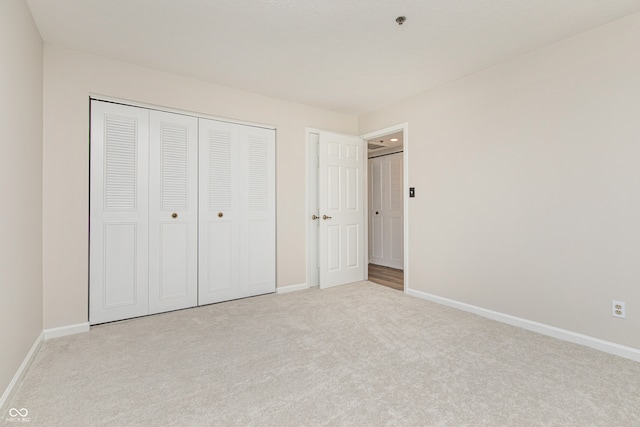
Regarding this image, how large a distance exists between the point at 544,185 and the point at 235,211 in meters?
3.06

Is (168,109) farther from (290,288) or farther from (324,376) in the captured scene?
(324,376)

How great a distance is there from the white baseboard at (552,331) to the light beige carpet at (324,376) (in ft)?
0.25

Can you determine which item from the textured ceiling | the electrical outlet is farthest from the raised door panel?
the electrical outlet

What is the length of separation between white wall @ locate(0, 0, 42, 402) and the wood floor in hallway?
3.64 metres

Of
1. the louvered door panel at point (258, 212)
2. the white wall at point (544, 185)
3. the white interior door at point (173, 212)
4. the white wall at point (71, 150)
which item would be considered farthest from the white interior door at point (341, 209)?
the white wall at point (71, 150)

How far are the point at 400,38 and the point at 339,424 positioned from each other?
2.70 metres

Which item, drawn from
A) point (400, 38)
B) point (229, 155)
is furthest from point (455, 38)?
point (229, 155)

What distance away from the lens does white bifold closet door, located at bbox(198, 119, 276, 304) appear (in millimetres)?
3314

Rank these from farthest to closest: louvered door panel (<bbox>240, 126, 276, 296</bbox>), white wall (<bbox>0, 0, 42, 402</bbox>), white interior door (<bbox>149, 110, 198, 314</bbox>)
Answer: louvered door panel (<bbox>240, 126, 276, 296</bbox>) < white interior door (<bbox>149, 110, 198, 314</bbox>) < white wall (<bbox>0, 0, 42, 402</bbox>)

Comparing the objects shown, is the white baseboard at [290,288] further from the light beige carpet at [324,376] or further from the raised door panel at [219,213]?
the light beige carpet at [324,376]

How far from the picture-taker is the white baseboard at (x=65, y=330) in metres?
2.47

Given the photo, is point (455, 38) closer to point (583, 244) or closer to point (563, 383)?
point (583, 244)

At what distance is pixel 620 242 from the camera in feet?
7.17

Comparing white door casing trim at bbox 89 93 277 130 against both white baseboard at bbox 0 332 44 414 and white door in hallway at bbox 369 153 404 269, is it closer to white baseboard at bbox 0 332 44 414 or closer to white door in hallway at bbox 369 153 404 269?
white baseboard at bbox 0 332 44 414
